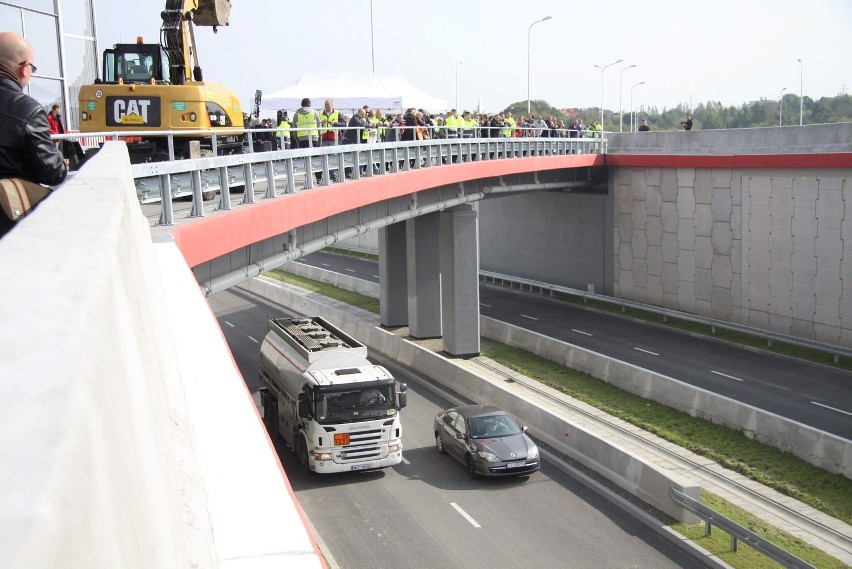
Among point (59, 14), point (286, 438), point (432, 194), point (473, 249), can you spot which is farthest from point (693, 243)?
point (59, 14)

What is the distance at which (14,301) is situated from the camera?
1.28 metres

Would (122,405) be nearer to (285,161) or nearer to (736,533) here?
(736,533)

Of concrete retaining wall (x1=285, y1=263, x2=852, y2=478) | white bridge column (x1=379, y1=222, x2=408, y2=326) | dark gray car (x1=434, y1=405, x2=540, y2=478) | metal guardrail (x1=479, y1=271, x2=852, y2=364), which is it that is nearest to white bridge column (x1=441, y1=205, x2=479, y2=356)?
concrete retaining wall (x1=285, y1=263, x2=852, y2=478)

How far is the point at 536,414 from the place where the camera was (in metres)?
27.0

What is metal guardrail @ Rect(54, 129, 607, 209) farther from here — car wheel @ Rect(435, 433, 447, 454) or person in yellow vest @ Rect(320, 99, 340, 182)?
car wheel @ Rect(435, 433, 447, 454)

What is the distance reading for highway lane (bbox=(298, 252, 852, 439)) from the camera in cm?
2816

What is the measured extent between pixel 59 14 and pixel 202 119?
433cm

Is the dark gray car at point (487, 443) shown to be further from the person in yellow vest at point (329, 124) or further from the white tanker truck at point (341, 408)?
the person in yellow vest at point (329, 124)

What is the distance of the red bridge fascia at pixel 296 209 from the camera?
1301cm

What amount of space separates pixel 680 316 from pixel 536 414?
1703 cm

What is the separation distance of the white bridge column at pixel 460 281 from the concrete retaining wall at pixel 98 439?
3473cm

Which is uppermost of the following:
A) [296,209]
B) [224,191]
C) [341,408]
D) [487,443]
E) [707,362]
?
[224,191]

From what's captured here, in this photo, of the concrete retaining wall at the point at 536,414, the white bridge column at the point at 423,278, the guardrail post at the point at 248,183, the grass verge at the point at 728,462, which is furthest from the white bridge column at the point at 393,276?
the guardrail post at the point at 248,183

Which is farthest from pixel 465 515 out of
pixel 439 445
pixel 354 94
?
pixel 354 94
